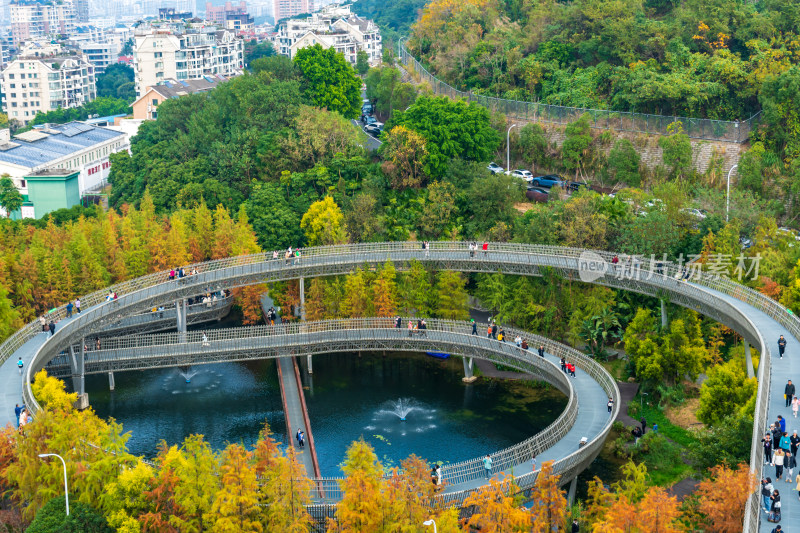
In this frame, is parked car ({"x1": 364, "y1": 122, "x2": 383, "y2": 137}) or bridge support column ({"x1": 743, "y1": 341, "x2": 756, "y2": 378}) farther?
parked car ({"x1": 364, "y1": 122, "x2": 383, "y2": 137})

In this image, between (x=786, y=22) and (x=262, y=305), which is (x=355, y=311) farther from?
(x=786, y=22)

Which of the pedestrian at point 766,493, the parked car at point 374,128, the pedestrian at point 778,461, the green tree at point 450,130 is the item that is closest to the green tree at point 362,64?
the parked car at point 374,128

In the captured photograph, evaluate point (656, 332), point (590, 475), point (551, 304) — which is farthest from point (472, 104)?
point (590, 475)

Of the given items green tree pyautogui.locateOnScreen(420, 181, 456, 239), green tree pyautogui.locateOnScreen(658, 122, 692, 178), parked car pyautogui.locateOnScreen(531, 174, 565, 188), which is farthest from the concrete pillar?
green tree pyautogui.locateOnScreen(658, 122, 692, 178)

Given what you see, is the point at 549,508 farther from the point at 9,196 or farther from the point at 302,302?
the point at 9,196

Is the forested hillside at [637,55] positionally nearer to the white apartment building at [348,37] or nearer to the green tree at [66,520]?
the green tree at [66,520]

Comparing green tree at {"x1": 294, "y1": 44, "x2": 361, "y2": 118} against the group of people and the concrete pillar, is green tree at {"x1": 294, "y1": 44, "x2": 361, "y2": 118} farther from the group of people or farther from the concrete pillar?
the group of people
